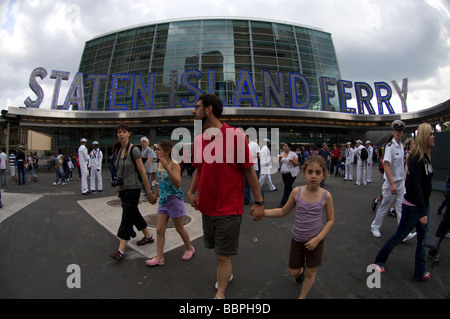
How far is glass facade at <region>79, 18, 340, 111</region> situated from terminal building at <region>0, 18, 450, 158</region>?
146mm

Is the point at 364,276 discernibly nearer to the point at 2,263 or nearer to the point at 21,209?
the point at 2,263

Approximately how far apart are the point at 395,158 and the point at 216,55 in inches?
1211

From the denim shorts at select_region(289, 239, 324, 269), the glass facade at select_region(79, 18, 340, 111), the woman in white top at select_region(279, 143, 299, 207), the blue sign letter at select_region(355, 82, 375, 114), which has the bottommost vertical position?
the denim shorts at select_region(289, 239, 324, 269)

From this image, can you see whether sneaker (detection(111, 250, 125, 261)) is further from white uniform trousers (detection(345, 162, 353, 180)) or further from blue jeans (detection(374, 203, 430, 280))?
white uniform trousers (detection(345, 162, 353, 180))

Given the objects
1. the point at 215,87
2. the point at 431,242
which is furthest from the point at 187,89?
the point at 431,242

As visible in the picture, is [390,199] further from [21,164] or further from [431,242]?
[21,164]

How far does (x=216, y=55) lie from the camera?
101ft

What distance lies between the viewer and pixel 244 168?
2.22 metres

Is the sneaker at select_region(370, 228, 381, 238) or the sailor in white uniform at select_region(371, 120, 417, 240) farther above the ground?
the sailor in white uniform at select_region(371, 120, 417, 240)

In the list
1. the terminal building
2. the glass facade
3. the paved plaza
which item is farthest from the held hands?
the glass facade

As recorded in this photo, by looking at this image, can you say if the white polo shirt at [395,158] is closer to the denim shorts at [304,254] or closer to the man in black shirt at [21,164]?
the denim shorts at [304,254]

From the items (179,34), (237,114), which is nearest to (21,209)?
(237,114)

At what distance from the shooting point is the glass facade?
3041 centimetres
